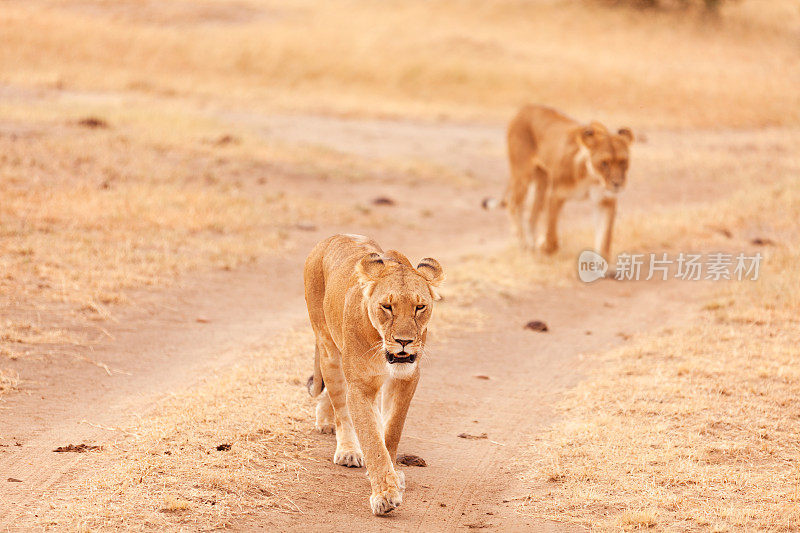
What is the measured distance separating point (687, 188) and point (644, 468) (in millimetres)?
11600

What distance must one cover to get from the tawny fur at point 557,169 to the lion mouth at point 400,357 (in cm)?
637

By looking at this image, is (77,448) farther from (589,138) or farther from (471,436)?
(589,138)

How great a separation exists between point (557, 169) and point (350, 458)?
250 inches

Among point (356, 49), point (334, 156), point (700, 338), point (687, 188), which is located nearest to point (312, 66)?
point (356, 49)

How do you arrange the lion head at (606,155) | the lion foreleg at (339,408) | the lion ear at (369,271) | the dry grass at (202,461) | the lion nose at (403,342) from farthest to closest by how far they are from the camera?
the lion head at (606,155) → the lion foreleg at (339,408) → the lion ear at (369,271) → the dry grass at (202,461) → the lion nose at (403,342)

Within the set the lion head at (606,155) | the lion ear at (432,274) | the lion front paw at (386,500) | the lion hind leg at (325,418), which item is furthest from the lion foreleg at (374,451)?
the lion head at (606,155)

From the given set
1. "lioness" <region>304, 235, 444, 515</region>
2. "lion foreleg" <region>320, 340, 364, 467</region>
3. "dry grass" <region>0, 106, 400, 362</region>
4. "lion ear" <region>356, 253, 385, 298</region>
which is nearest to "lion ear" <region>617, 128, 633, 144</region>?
"dry grass" <region>0, 106, 400, 362</region>

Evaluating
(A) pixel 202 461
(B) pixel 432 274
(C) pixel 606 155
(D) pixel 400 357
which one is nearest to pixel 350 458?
(A) pixel 202 461

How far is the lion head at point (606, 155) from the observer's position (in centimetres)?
1075

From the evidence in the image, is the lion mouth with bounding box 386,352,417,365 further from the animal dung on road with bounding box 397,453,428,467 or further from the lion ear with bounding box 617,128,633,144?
the lion ear with bounding box 617,128,633,144

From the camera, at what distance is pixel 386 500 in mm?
5117

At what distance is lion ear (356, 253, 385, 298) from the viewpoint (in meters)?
5.11

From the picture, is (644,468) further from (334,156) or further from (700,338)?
(334,156)

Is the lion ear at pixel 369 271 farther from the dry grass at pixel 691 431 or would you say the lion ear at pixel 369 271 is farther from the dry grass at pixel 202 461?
the dry grass at pixel 691 431
